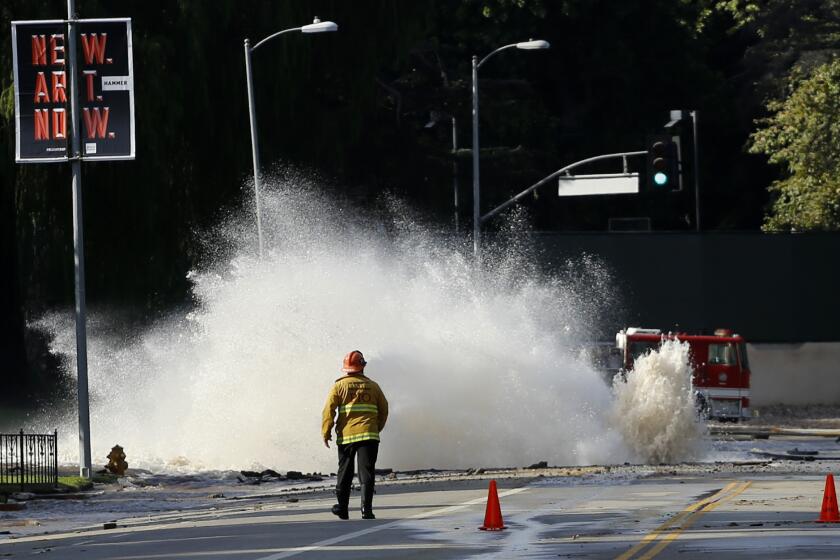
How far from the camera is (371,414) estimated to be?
18.5m

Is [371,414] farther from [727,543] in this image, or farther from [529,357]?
[529,357]

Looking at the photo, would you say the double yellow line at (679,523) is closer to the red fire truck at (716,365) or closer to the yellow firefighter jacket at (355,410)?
the yellow firefighter jacket at (355,410)

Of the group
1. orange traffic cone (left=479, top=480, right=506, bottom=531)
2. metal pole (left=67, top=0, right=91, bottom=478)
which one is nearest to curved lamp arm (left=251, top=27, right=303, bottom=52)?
metal pole (left=67, top=0, right=91, bottom=478)

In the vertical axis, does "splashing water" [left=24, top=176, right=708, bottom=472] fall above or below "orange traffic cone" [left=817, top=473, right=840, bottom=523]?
above

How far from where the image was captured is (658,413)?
99.6 feet

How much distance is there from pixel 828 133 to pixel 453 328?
28598mm

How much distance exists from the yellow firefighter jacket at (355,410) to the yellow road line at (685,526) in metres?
3.29

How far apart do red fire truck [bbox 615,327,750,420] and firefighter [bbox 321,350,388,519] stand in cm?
2567

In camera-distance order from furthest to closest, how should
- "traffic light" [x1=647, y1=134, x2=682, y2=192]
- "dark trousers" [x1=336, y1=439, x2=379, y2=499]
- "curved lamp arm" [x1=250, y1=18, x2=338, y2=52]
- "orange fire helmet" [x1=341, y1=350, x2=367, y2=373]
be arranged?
"traffic light" [x1=647, y1=134, x2=682, y2=192]
"curved lamp arm" [x1=250, y1=18, x2=338, y2=52]
"orange fire helmet" [x1=341, y1=350, x2=367, y2=373]
"dark trousers" [x1=336, y1=439, x2=379, y2=499]

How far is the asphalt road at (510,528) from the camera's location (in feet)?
49.2

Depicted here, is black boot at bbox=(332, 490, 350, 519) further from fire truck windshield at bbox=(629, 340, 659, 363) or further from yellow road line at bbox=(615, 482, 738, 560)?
fire truck windshield at bbox=(629, 340, 659, 363)

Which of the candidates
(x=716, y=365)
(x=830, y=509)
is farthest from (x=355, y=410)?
(x=716, y=365)

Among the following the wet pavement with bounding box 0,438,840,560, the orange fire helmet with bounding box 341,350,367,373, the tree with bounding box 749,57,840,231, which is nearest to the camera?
the wet pavement with bounding box 0,438,840,560

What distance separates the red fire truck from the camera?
44094 mm
